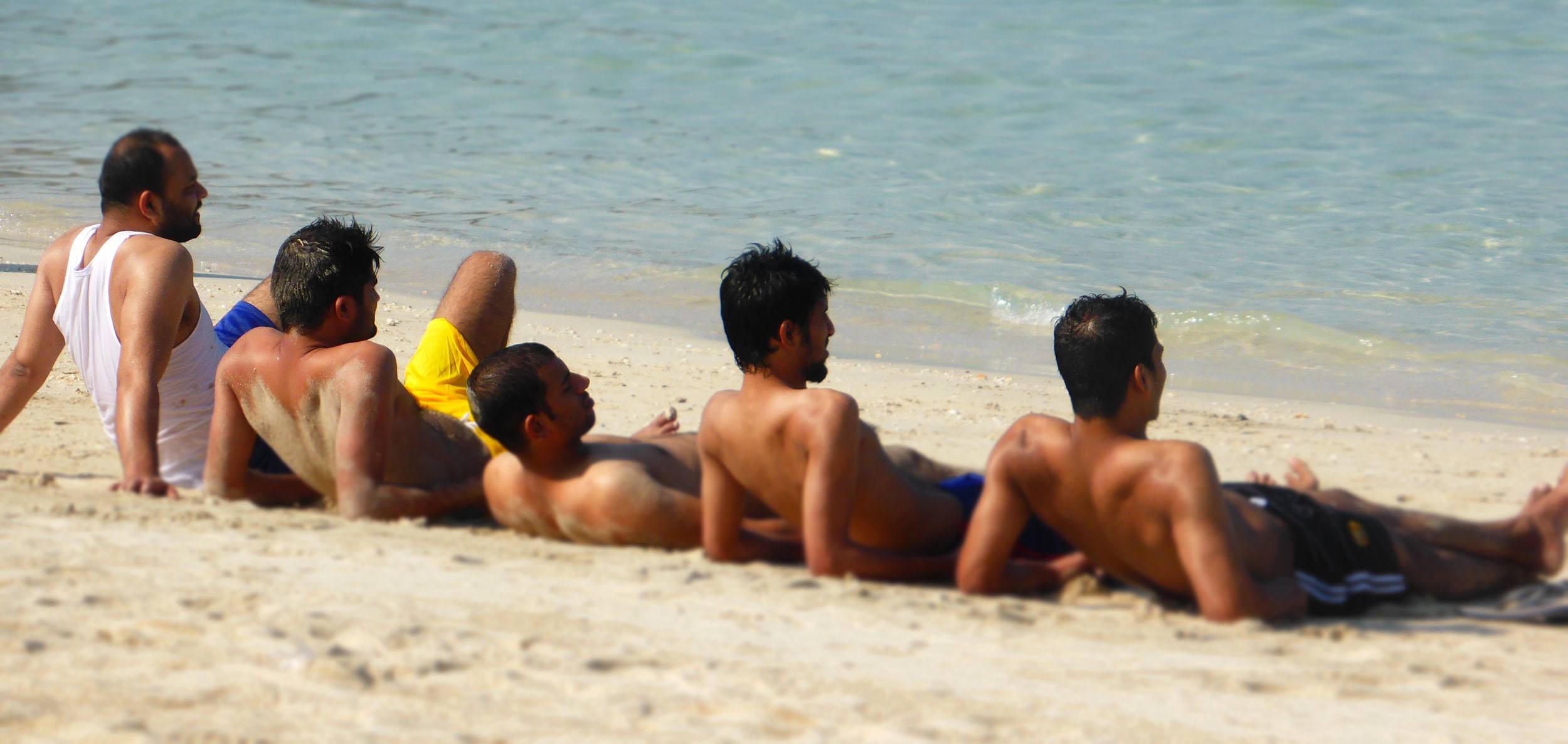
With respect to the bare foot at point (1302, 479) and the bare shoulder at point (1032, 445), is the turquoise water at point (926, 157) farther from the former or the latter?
the bare shoulder at point (1032, 445)

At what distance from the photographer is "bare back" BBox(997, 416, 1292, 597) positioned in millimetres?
3402

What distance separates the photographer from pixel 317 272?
4316 millimetres

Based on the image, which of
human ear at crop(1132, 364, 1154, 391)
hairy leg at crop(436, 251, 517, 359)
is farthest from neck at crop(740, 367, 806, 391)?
hairy leg at crop(436, 251, 517, 359)

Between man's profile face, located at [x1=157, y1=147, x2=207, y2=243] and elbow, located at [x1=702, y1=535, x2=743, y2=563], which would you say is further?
man's profile face, located at [x1=157, y1=147, x2=207, y2=243]

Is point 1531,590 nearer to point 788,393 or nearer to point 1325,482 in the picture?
point 1325,482

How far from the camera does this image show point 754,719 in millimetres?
2676

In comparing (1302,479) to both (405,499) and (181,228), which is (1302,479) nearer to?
(405,499)

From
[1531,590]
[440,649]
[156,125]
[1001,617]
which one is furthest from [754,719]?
[156,125]

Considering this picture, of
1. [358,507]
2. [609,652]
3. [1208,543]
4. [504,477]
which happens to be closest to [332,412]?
[358,507]

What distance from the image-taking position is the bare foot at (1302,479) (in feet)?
→ 13.9

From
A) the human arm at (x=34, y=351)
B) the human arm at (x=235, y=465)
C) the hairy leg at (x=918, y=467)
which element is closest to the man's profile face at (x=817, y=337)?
the hairy leg at (x=918, y=467)

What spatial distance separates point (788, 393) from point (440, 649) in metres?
1.19

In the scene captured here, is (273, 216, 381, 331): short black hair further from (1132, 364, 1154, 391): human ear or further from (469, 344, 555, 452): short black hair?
(1132, 364, 1154, 391): human ear

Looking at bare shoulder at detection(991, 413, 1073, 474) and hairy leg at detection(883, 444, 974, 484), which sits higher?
Result: bare shoulder at detection(991, 413, 1073, 474)
